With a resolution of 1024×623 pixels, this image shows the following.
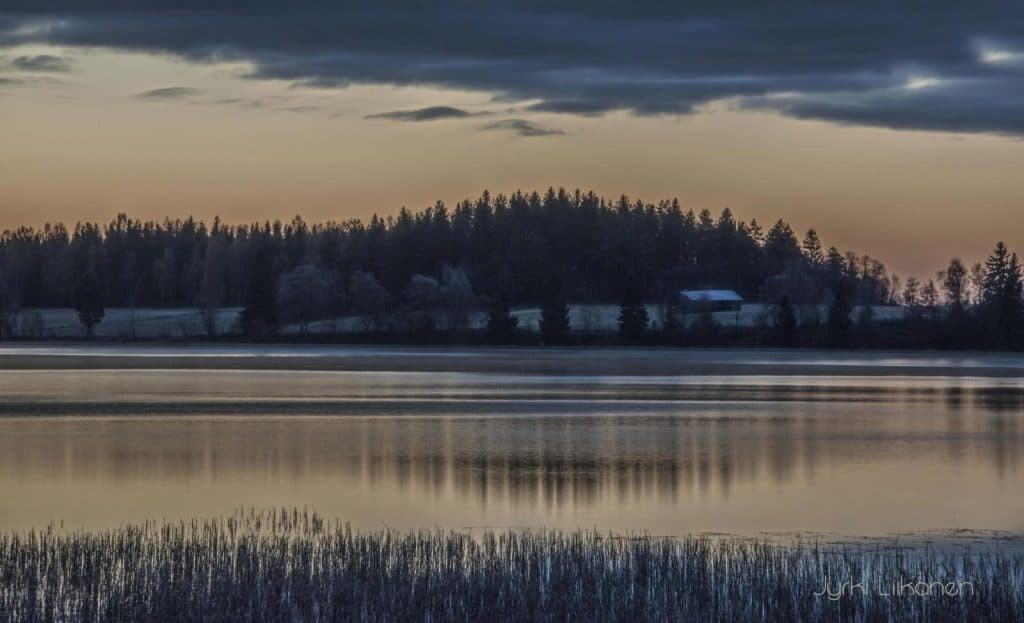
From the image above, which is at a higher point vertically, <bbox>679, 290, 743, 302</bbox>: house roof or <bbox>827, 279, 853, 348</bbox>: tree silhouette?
<bbox>679, 290, 743, 302</bbox>: house roof

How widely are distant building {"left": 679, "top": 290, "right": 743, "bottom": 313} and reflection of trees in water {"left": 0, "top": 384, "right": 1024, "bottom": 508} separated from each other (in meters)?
96.1

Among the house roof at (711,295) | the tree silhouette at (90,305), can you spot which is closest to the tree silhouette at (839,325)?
the house roof at (711,295)

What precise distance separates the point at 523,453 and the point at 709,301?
115629 millimetres

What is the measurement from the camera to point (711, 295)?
A: 15275cm

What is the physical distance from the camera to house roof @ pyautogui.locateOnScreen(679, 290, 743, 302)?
150m

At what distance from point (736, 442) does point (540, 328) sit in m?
87.2

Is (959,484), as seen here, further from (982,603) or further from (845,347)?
(845,347)

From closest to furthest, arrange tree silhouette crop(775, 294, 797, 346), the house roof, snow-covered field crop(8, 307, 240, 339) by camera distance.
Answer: tree silhouette crop(775, 294, 797, 346) < snow-covered field crop(8, 307, 240, 339) < the house roof

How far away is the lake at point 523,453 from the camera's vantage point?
21.2 m

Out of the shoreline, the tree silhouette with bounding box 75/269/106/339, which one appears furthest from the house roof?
the tree silhouette with bounding box 75/269/106/339

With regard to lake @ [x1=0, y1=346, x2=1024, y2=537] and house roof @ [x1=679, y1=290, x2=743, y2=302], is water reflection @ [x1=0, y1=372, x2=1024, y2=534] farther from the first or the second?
house roof @ [x1=679, y1=290, x2=743, y2=302]

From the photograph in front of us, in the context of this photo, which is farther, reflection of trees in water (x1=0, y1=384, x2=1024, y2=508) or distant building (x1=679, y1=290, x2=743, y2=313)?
distant building (x1=679, y1=290, x2=743, y2=313)

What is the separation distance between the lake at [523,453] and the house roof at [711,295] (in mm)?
91072

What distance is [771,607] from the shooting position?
13930 millimetres
